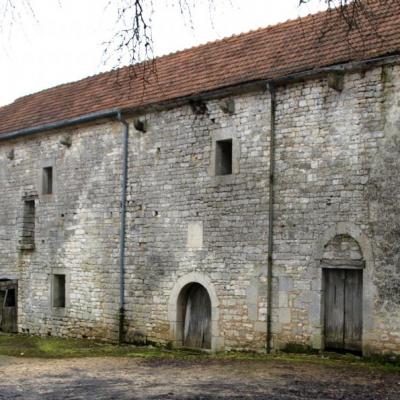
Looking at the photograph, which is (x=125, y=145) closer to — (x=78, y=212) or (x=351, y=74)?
(x=78, y=212)

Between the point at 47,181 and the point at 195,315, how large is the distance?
597 centimetres

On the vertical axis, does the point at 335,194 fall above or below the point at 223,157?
below

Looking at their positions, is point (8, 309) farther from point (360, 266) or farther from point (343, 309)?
point (360, 266)

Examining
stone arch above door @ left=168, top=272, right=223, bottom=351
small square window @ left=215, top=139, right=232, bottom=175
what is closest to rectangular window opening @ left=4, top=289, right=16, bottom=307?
stone arch above door @ left=168, top=272, right=223, bottom=351

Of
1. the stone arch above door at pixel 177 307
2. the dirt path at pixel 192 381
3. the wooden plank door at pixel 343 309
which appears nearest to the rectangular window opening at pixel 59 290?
the stone arch above door at pixel 177 307

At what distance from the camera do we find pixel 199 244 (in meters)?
12.9

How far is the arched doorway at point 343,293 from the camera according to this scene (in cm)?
1088

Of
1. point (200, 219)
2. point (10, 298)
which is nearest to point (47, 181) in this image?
point (10, 298)

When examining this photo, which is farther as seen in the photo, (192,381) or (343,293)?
(343,293)

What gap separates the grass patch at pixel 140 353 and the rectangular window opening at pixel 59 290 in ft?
3.07

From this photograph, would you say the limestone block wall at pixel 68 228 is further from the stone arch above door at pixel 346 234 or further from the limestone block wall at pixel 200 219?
the stone arch above door at pixel 346 234

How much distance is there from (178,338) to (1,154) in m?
8.12

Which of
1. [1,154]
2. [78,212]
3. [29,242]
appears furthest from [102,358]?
[1,154]

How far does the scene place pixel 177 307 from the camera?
13.2 meters
